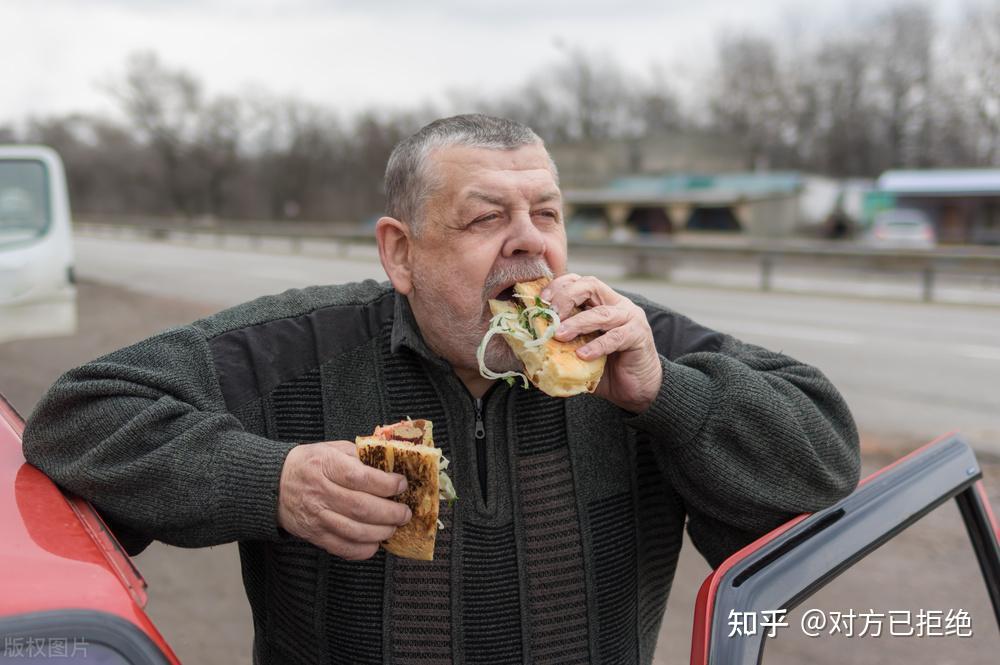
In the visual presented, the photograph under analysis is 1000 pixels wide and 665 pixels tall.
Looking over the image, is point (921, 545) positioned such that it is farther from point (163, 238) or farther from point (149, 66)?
point (149, 66)

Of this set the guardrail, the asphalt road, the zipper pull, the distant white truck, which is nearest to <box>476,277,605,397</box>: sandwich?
the zipper pull

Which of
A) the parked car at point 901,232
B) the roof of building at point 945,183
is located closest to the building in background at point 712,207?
the roof of building at point 945,183

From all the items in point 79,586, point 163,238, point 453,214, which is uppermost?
point 453,214

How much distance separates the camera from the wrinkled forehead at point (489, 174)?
2.19 meters

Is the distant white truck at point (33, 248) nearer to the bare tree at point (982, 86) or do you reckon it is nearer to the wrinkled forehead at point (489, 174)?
the wrinkled forehead at point (489, 174)

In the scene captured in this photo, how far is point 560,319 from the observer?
1.95 m

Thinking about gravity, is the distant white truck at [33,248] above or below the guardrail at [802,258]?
above

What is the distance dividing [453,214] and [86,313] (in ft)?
45.2

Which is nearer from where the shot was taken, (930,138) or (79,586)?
(79,586)

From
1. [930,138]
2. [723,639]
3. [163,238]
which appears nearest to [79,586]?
[723,639]

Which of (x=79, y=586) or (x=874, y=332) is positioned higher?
(x=79, y=586)

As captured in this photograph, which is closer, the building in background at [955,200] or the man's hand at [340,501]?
the man's hand at [340,501]

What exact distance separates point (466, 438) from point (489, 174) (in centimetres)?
65

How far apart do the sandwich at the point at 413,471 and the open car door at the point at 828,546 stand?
1.75ft
